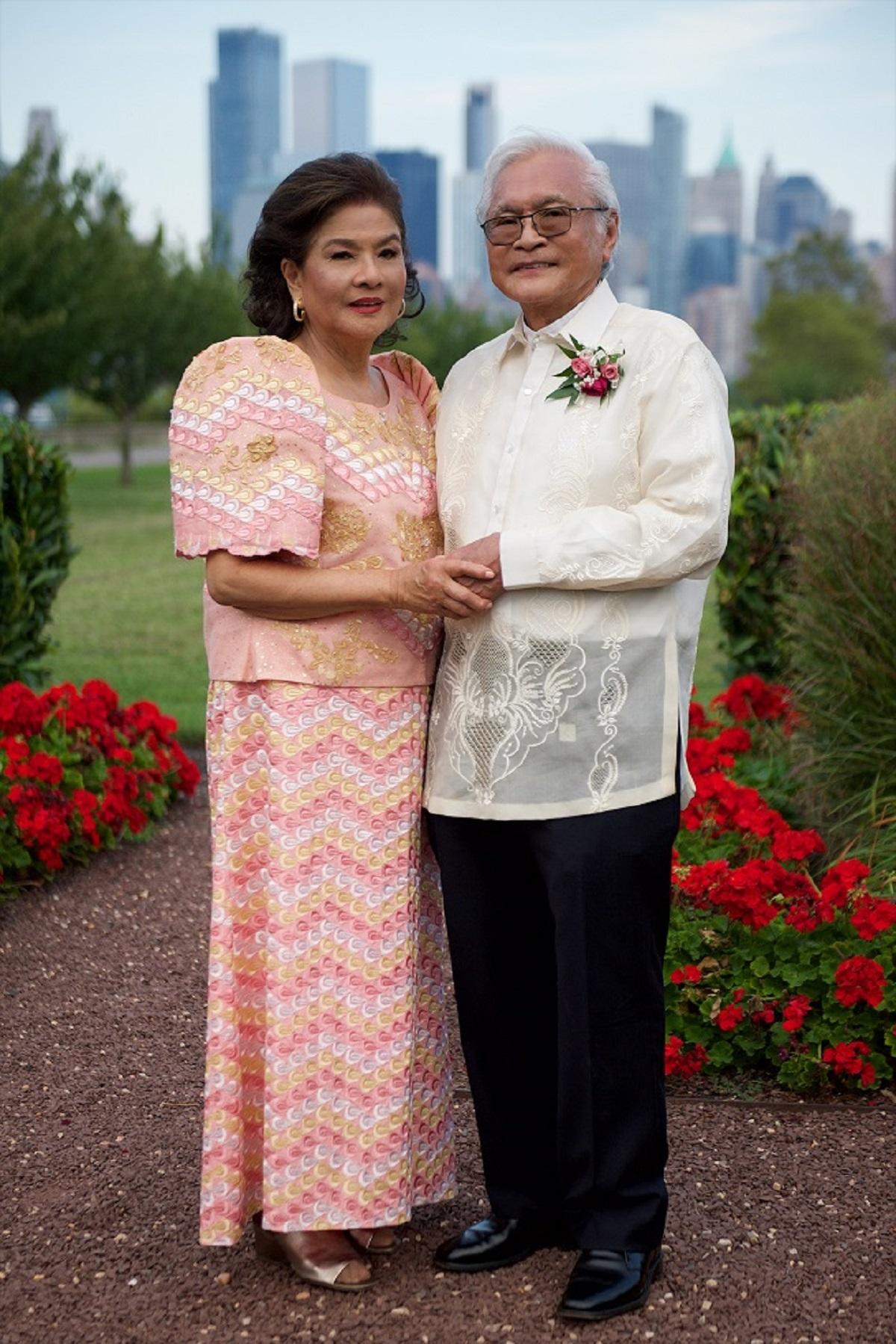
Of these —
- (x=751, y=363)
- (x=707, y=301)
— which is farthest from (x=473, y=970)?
(x=707, y=301)

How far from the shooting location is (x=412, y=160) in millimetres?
188625

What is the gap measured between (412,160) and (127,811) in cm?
19151

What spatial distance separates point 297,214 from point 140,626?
12.0m

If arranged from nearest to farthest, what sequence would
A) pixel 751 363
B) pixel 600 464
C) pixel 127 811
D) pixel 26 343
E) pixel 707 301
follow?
pixel 600 464, pixel 127 811, pixel 26 343, pixel 751 363, pixel 707 301

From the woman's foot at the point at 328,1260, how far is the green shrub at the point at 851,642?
242 centimetres

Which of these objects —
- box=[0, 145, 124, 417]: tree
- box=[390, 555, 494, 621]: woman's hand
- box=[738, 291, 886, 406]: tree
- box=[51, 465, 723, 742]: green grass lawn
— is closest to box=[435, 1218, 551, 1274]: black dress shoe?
box=[390, 555, 494, 621]: woman's hand

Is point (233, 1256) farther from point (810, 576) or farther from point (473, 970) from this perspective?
point (810, 576)

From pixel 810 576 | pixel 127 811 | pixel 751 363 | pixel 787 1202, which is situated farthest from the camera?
pixel 751 363

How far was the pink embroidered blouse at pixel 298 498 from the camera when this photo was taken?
10.1ft

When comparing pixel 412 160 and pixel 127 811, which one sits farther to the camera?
pixel 412 160

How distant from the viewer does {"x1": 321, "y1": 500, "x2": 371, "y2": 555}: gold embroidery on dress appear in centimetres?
317

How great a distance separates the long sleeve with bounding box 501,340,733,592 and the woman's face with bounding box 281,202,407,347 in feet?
1.86

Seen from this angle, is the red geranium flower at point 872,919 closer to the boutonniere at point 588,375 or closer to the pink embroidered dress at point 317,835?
the pink embroidered dress at point 317,835

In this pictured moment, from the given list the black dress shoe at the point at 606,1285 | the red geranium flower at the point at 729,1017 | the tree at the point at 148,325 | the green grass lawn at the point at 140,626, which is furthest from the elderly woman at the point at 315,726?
the tree at the point at 148,325
